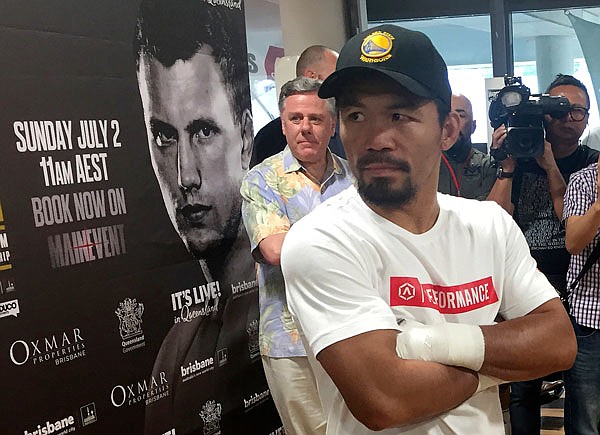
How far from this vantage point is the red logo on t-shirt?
1.01 metres

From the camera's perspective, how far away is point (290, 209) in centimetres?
222

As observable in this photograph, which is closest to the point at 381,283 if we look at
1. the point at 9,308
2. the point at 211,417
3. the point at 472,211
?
the point at 472,211

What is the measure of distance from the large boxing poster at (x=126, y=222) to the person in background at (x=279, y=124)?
9 centimetres

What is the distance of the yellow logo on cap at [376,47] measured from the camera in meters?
0.99

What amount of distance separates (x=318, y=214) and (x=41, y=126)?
1.09 meters

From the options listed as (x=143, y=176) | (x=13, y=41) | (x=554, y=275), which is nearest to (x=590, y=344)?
(x=554, y=275)

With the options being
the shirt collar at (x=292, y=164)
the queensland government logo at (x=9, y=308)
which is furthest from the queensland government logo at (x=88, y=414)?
the shirt collar at (x=292, y=164)

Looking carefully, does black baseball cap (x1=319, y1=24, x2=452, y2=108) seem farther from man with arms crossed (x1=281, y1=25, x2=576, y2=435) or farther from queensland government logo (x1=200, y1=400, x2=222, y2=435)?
queensland government logo (x1=200, y1=400, x2=222, y2=435)

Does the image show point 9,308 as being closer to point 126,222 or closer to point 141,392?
point 126,222

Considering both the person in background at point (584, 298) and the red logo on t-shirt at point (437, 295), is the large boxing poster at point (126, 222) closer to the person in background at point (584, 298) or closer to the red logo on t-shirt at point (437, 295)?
the red logo on t-shirt at point (437, 295)

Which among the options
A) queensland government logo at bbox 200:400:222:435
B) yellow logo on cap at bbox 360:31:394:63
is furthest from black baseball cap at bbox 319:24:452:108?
queensland government logo at bbox 200:400:222:435

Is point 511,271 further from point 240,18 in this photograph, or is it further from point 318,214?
point 240,18

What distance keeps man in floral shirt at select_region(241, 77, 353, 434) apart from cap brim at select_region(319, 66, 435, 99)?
3.63 feet

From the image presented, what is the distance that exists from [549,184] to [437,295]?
157 cm
